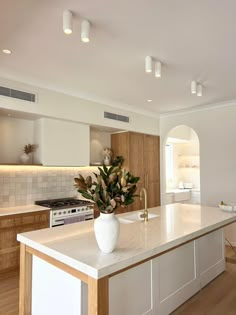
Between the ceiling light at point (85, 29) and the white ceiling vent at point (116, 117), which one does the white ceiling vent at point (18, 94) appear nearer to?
the white ceiling vent at point (116, 117)

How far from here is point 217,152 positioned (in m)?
4.72

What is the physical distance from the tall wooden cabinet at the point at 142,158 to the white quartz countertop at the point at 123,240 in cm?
234

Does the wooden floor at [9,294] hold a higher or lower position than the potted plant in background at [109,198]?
lower

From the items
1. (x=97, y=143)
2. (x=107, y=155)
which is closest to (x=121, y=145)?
(x=107, y=155)

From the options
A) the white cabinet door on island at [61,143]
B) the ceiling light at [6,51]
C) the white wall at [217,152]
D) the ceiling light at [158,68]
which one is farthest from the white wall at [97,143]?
the ceiling light at [6,51]

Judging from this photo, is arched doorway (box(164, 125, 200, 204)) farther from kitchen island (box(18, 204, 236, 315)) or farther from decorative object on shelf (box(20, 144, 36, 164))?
kitchen island (box(18, 204, 236, 315))

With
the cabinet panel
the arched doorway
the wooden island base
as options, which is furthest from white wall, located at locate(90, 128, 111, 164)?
the cabinet panel

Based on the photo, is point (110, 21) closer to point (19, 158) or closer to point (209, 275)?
point (19, 158)

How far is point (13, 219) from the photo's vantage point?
10.5 feet

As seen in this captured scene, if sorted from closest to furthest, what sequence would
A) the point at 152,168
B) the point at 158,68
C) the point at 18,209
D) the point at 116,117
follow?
the point at 158,68, the point at 18,209, the point at 116,117, the point at 152,168

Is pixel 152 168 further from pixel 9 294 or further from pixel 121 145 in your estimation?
pixel 9 294

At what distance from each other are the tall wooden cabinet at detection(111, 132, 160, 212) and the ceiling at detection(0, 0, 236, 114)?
1.25 m

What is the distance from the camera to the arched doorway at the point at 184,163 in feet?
23.7

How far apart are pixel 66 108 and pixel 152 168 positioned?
2498 millimetres
